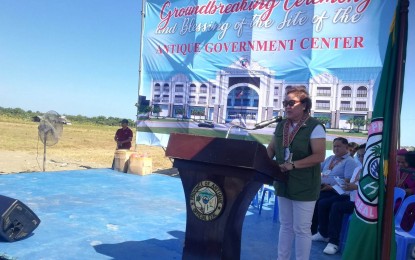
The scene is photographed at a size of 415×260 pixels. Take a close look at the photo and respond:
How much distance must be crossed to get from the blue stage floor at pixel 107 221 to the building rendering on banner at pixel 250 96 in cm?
187

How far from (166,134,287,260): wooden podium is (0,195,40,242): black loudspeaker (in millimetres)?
1798

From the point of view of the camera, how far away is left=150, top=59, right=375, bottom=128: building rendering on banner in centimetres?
644

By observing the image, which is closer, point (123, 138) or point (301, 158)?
point (301, 158)

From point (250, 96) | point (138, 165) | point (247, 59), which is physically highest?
point (247, 59)

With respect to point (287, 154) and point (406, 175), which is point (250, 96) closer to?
point (406, 175)

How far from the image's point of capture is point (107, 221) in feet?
14.2

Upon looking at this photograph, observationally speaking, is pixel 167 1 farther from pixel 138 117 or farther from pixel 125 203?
pixel 125 203

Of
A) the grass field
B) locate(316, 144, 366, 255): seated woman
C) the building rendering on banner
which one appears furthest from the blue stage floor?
the grass field

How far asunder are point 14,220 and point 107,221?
3.94 ft

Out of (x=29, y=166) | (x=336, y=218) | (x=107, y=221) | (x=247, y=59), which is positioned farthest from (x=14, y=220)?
(x=29, y=166)

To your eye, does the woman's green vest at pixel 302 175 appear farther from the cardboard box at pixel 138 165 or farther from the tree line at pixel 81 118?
the tree line at pixel 81 118

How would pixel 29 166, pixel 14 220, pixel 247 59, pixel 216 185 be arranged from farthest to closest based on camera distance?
pixel 29 166, pixel 247 59, pixel 14 220, pixel 216 185

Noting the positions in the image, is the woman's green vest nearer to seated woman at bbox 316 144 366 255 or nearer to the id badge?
the id badge

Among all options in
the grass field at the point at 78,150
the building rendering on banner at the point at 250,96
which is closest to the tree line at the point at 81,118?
the grass field at the point at 78,150
